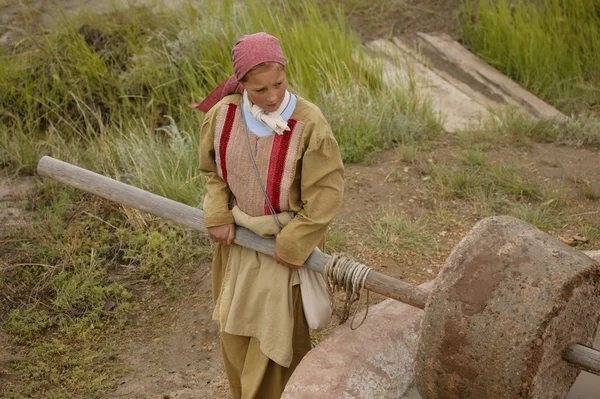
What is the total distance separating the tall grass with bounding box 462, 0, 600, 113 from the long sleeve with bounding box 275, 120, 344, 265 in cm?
395

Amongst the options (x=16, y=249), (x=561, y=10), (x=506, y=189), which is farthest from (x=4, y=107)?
(x=561, y=10)

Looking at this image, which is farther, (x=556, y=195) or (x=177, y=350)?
(x=556, y=195)

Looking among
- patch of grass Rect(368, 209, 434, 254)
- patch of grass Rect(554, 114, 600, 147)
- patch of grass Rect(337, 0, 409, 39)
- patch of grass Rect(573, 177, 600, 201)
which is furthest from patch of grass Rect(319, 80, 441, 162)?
patch of grass Rect(337, 0, 409, 39)

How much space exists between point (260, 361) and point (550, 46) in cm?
437

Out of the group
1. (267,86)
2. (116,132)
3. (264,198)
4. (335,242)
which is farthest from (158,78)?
(267,86)

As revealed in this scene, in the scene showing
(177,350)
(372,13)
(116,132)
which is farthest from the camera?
(372,13)

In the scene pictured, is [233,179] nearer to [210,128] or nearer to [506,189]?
[210,128]

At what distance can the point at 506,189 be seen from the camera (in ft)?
14.5

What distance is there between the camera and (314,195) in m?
2.45

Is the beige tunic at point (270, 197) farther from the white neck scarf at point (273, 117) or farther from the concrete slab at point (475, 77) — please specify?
the concrete slab at point (475, 77)

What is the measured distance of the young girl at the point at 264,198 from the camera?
7.95ft

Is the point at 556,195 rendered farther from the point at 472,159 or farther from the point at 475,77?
the point at 475,77

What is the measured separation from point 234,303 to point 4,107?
3472mm

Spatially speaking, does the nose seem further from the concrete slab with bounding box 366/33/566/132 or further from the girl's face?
the concrete slab with bounding box 366/33/566/132
